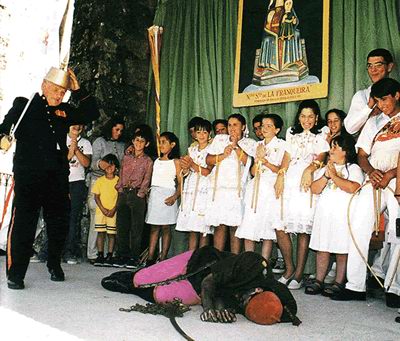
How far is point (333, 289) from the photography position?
3.36 m

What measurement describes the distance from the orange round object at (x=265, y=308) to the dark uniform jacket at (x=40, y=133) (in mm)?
1653

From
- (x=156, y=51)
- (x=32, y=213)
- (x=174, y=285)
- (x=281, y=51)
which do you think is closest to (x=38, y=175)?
(x=32, y=213)

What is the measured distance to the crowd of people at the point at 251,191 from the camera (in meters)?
3.33

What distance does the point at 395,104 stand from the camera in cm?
338

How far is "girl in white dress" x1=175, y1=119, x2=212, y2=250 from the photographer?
441 cm

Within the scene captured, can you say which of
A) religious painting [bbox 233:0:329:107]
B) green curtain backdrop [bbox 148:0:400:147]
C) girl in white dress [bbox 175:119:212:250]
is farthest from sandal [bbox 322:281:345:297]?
religious painting [bbox 233:0:329:107]

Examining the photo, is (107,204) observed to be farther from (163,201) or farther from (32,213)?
(32,213)

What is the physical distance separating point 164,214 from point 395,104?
7.14 feet

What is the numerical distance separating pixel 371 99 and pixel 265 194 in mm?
1028

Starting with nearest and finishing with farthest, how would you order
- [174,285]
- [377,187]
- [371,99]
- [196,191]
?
1. [174,285]
2. [377,187]
3. [371,99]
4. [196,191]

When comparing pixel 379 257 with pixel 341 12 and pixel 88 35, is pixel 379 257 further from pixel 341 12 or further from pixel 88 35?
pixel 88 35

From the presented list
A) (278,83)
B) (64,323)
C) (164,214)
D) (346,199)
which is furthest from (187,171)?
(64,323)

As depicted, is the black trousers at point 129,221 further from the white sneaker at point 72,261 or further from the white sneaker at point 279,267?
the white sneaker at point 279,267

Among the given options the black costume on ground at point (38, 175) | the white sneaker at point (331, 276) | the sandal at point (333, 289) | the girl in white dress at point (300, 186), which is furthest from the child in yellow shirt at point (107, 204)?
the sandal at point (333, 289)
